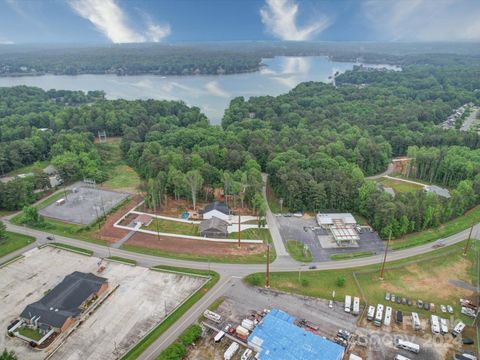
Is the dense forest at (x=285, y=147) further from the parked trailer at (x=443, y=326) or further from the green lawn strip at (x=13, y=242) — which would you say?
the green lawn strip at (x=13, y=242)

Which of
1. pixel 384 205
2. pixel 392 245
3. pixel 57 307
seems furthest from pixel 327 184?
pixel 57 307

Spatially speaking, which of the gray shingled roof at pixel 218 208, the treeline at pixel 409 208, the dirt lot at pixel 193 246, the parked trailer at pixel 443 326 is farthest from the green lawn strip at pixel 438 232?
the gray shingled roof at pixel 218 208

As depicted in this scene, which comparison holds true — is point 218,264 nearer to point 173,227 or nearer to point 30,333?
point 173,227

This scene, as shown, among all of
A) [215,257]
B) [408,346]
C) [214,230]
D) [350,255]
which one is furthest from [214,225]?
[408,346]

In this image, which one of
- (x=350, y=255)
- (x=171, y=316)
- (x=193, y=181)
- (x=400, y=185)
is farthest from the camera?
(x=400, y=185)

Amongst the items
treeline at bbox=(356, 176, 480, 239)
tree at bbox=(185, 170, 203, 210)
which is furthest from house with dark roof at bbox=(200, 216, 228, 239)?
treeline at bbox=(356, 176, 480, 239)

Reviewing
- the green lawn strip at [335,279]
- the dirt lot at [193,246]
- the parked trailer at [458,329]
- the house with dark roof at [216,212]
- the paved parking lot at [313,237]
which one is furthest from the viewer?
the house with dark roof at [216,212]

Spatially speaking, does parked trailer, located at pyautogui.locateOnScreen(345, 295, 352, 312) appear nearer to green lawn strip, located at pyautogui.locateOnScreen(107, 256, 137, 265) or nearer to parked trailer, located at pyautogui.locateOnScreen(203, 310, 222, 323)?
parked trailer, located at pyautogui.locateOnScreen(203, 310, 222, 323)

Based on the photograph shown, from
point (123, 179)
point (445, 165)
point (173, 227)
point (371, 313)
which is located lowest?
point (371, 313)
